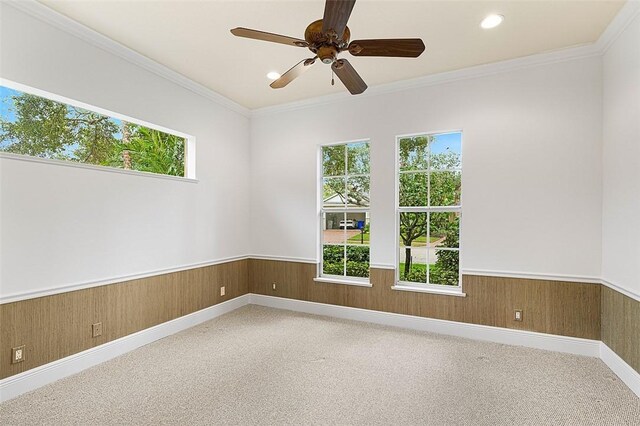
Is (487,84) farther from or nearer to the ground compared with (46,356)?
farther from the ground

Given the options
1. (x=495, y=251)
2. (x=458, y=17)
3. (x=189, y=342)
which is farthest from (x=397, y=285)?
(x=458, y=17)

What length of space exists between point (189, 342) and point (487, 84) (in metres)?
4.31

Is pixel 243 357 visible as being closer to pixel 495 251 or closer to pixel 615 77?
pixel 495 251

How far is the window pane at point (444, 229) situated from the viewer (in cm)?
371

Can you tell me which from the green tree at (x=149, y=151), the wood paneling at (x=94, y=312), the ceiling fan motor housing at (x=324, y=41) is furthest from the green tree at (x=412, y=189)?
the green tree at (x=149, y=151)

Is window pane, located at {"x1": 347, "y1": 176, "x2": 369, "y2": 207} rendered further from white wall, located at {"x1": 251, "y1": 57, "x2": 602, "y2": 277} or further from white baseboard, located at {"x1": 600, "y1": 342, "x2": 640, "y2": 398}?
white baseboard, located at {"x1": 600, "y1": 342, "x2": 640, "y2": 398}

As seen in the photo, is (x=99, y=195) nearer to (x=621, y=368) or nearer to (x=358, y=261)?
(x=358, y=261)

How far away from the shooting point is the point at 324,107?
438cm

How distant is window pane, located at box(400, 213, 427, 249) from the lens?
386 cm

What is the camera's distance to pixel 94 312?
2.88 metres

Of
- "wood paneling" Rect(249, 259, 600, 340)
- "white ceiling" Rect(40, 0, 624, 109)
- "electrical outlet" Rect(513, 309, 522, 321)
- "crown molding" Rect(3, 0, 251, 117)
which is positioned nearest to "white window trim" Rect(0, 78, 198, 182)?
"crown molding" Rect(3, 0, 251, 117)

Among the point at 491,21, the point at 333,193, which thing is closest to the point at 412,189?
the point at 333,193

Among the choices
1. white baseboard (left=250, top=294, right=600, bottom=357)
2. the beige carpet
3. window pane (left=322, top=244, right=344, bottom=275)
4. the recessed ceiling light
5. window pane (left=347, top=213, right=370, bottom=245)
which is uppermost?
the recessed ceiling light

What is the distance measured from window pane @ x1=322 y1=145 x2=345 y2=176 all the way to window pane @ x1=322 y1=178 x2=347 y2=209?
0.34ft
